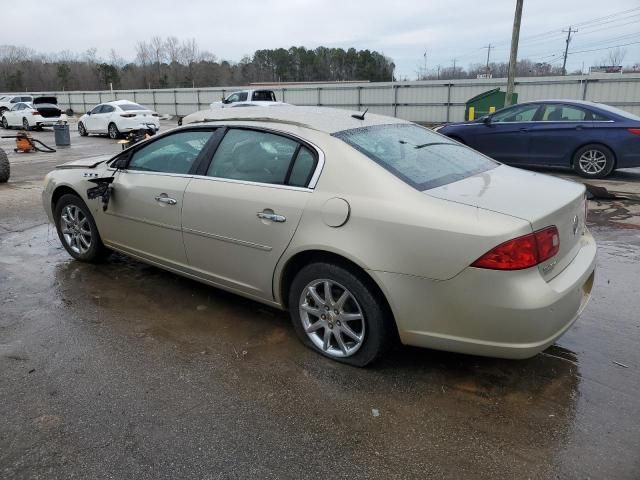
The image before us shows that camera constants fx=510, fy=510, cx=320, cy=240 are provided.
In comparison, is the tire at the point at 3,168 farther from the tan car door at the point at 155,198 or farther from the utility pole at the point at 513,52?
the utility pole at the point at 513,52

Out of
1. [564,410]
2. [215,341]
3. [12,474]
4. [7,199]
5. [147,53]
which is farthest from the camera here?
[147,53]

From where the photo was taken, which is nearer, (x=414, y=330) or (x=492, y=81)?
(x=414, y=330)

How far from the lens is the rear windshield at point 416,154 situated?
3137 millimetres

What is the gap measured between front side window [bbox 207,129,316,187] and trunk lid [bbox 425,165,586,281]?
86 centimetres

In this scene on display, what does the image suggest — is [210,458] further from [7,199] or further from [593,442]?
[7,199]

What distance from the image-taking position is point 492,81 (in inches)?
910

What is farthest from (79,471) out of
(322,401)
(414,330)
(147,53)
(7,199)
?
(147,53)

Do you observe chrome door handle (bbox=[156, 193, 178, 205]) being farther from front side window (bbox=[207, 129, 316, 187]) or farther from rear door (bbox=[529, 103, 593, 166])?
rear door (bbox=[529, 103, 593, 166])

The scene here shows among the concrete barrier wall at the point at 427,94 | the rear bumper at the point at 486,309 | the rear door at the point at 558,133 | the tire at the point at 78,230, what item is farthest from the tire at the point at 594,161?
the concrete barrier wall at the point at 427,94

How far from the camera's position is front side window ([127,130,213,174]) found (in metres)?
3.97

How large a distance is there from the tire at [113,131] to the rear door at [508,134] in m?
15.6

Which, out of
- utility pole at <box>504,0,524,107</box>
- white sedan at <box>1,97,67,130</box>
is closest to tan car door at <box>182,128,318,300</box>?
utility pole at <box>504,0,524,107</box>

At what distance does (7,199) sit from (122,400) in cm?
711

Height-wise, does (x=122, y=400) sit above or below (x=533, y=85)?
below
